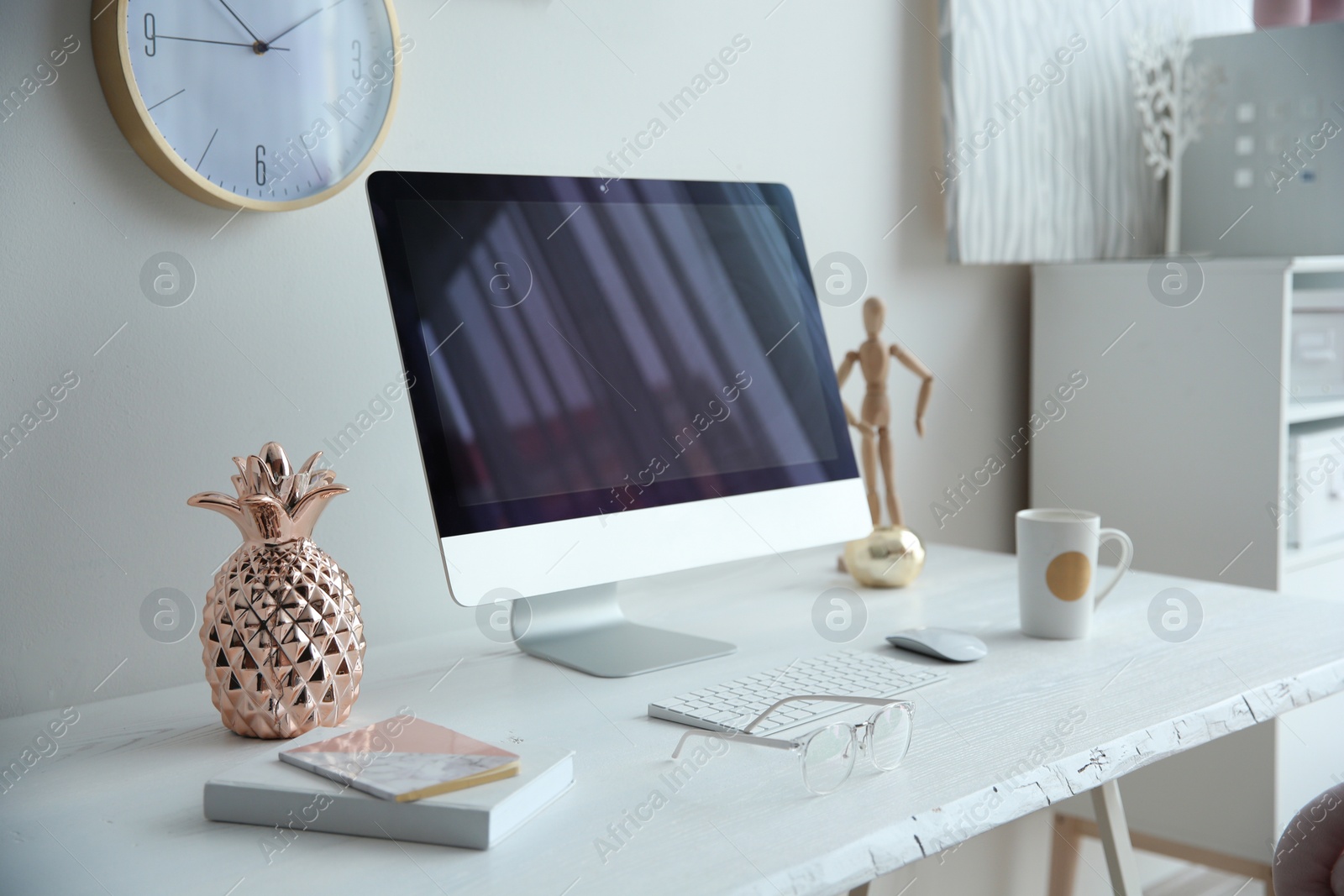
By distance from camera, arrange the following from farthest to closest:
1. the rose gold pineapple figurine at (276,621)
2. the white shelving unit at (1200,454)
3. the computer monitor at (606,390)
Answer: the white shelving unit at (1200,454), the computer monitor at (606,390), the rose gold pineapple figurine at (276,621)

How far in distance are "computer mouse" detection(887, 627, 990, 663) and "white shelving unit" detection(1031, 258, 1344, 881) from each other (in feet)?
2.60

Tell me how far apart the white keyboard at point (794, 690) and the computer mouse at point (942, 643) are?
0.10 ft

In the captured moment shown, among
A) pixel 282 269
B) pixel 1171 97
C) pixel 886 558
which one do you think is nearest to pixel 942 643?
pixel 886 558

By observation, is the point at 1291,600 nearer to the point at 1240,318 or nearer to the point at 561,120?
the point at 1240,318

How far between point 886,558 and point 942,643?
31 centimetres

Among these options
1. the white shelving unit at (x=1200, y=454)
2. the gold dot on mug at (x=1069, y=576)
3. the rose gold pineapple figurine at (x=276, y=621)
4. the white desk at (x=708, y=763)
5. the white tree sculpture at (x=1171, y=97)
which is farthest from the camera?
the white tree sculpture at (x=1171, y=97)

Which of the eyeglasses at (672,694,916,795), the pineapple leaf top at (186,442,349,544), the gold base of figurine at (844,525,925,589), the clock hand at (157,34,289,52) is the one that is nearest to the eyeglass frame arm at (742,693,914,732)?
the eyeglasses at (672,694,916,795)

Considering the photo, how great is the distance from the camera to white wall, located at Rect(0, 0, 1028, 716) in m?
1.02

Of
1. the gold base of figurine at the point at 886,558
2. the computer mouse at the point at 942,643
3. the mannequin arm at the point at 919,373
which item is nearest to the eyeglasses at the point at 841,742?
the computer mouse at the point at 942,643

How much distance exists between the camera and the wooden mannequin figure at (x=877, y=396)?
1.47 metres

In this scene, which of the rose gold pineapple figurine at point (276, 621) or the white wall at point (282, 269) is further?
the white wall at point (282, 269)

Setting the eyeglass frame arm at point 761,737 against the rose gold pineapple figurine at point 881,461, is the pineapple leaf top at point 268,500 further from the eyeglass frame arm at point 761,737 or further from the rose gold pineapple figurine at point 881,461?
the rose gold pineapple figurine at point 881,461

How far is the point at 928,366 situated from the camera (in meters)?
1.84

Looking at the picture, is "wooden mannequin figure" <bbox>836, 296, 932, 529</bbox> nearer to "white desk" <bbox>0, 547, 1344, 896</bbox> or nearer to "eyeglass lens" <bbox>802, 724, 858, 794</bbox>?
"white desk" <bbox>0, 547, 1344, 896</bbox>
